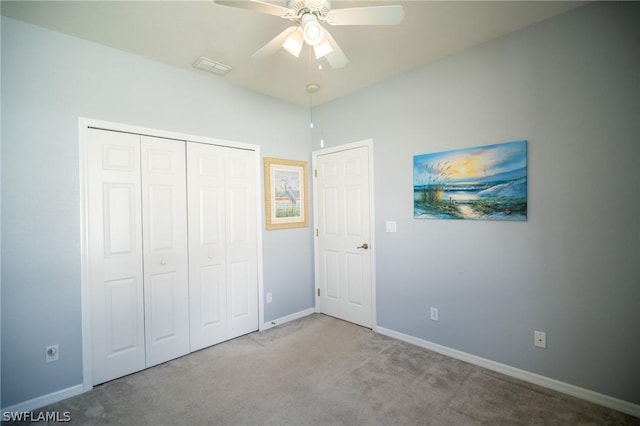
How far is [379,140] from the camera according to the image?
10.5 ft

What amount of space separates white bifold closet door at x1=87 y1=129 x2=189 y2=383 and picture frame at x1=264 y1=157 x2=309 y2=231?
0.97m

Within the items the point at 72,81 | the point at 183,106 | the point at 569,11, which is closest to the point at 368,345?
the point at 183,106

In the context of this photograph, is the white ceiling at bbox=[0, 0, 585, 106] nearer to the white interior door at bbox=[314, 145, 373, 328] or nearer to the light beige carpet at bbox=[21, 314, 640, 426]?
the white interior door at bbox=[314, 145, 373, 328]

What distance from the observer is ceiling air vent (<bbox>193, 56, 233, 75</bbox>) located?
8.62 feet

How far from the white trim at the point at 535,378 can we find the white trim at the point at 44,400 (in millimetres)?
2844

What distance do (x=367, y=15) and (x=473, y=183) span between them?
1649 millimetres

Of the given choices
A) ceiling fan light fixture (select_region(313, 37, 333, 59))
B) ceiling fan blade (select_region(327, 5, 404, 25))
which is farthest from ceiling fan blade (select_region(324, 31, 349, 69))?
ceiling fan blade (select_region(327, 5, 404, 25))

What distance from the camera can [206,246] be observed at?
9.75ft

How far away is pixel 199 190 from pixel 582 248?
10.6 ft

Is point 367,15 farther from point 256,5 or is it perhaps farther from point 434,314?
point 434,314

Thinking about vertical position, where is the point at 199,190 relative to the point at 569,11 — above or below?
below

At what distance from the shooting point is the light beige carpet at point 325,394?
6.24 feet

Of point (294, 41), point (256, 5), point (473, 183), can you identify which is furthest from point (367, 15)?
point (473, 183)

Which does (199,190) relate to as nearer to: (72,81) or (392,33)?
(72,81)
